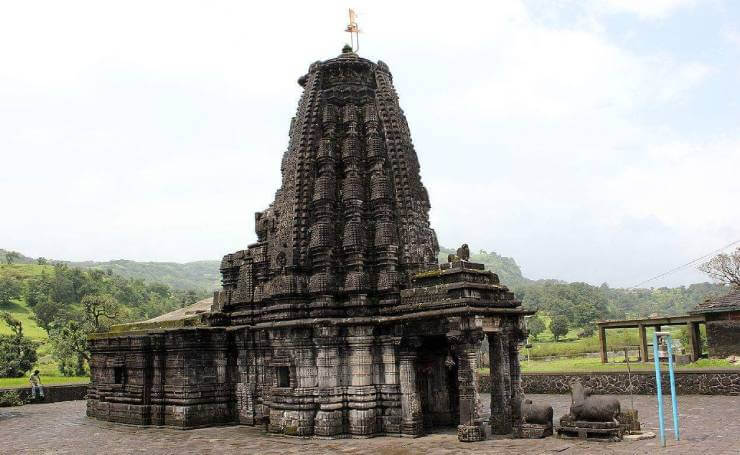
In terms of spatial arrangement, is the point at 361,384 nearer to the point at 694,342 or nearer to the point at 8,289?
the point at 694,342

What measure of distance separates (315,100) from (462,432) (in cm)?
1075

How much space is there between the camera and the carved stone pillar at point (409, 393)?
1606 cm

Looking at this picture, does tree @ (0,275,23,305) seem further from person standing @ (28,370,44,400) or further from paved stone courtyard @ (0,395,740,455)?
paved stone courtyard @ (0,395,740,455)

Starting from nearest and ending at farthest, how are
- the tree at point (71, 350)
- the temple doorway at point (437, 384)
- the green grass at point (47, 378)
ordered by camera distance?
1. the temple doorway at point (437, 384)
2. the green grass at point (47, 378)
3. the tree at point (71, 350)

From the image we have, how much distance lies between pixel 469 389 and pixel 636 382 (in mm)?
12560

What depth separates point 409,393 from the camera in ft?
53.4

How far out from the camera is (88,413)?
2389 cm

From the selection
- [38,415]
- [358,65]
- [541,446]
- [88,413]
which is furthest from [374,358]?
[38,415]

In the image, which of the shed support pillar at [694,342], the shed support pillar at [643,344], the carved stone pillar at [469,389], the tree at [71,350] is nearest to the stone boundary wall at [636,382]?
the carved stone pillar at [469,389]

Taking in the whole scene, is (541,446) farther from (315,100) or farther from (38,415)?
(38,415)

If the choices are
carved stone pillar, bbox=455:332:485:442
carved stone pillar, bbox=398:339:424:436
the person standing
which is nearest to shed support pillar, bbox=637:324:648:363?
carved stone pillar, bbox=398:339:424:436

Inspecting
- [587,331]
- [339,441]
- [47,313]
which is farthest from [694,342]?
[47,313]

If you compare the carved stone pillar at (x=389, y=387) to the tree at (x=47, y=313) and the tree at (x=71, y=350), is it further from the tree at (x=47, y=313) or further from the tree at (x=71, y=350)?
the tree at (x=47, y=313)

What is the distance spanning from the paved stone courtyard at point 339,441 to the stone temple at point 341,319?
738mm
